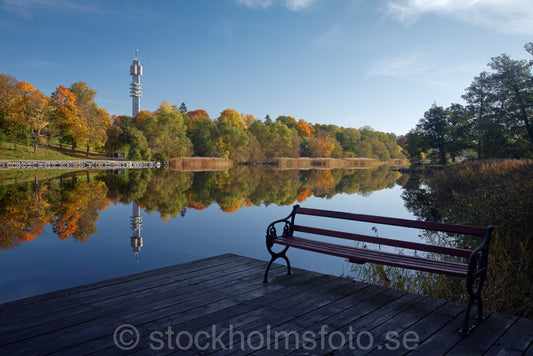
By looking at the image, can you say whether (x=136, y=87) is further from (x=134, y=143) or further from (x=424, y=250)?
(x=424, y=250)

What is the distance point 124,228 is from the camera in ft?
35.4

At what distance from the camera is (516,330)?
2951 millimetres

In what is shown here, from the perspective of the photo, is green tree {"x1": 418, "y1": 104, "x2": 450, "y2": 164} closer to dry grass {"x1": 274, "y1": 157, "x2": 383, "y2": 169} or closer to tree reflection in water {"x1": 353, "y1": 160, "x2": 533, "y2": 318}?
dry grass {"x1": 274, "y1": 157, "x2": 383, "y2": 169}

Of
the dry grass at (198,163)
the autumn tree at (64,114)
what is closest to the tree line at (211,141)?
the dry grass at (198,163)

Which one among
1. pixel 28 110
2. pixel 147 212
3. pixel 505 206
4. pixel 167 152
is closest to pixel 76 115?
pixel 28 110

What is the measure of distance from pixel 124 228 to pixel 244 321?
8.71 meters

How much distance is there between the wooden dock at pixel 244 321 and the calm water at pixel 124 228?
3.06 m

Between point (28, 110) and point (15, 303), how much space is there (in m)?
43.3

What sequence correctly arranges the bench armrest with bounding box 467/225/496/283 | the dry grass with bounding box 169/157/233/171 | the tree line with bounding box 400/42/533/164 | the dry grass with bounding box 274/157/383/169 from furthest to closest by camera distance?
the dry grass with bounding box 274/157/383/169
the dry grass with bounding box 169/157/233/171
the tree line with bounding box 400/42/533/164
the bench armrest with bounding box 467/225/496/283

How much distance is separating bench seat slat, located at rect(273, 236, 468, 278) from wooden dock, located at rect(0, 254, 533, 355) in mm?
421

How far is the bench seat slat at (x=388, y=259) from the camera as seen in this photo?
311cm

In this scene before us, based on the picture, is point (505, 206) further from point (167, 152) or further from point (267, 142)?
point (267, 142)

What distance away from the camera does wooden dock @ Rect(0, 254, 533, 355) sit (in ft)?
8.63

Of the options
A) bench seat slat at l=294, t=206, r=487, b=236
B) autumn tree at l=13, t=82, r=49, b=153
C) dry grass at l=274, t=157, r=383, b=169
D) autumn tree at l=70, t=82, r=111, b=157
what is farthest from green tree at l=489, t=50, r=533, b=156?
autumn tree at l=13, t=82, r=49, b=153
